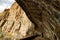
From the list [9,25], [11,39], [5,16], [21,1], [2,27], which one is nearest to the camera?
[21,1]

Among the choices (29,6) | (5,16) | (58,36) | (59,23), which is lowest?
(58,36)

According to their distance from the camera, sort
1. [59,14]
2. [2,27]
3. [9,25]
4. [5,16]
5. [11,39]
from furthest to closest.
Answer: [5,16] → [2,27] → [9,25] → [11,39] → [59,14]

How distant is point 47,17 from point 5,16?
17958 mm

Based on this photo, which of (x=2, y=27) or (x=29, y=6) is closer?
(x=29, y=6)

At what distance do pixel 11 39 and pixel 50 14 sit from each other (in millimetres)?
8942

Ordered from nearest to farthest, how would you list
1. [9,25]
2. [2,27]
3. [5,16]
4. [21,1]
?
1. [21,1]
2. [9,25]
3. [2,27]
4. [5,16]

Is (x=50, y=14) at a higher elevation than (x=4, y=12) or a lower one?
lower

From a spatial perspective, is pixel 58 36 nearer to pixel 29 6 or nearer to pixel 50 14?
pixel 50 14

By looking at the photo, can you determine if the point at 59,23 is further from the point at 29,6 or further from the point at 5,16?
the point at 5,16

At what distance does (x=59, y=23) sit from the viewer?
498 inches

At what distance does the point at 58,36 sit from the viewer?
→ 13.0m

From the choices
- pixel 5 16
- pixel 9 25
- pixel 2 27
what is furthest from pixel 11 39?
pixel 5 16

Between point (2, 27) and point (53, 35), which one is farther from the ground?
point (2, 27)

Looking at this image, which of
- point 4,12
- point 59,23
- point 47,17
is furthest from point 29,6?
point 4,12
